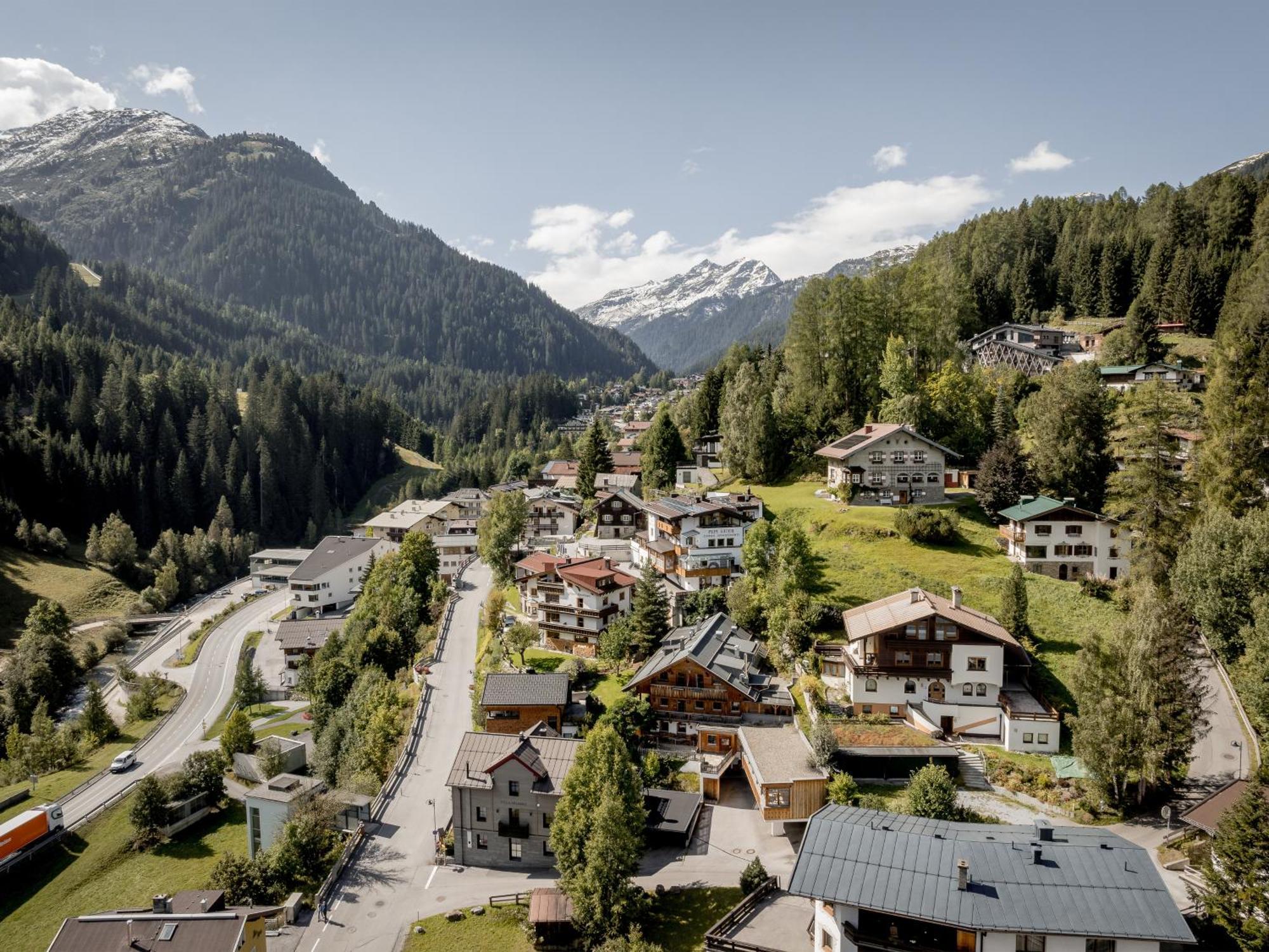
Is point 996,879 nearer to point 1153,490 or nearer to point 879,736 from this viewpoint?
point 879,736

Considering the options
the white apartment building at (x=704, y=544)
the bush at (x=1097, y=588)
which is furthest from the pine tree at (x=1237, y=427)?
the white apartment building at (x=704, y=544)

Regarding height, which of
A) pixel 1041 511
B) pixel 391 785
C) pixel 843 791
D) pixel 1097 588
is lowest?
pixel 391 785

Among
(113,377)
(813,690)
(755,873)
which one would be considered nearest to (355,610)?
(813,690)

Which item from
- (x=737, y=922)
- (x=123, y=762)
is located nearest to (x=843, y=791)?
(x=737, y=922)

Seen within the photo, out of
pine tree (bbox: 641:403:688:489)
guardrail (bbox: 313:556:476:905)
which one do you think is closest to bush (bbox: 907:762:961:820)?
guardrail (bbox: 313:556:476:905)

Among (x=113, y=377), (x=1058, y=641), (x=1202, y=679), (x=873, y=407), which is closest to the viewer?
(x=1202, y=679)

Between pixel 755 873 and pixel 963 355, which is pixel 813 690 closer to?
pixel 755 873
